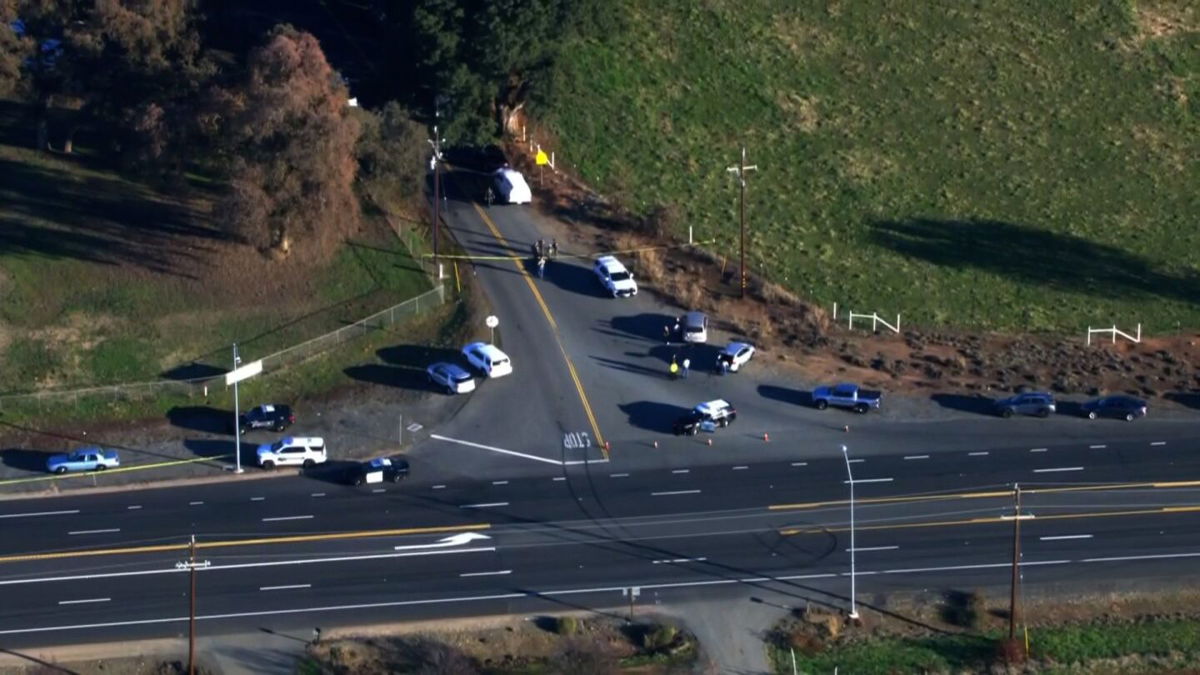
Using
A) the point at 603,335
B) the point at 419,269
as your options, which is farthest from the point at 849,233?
the point at 419,269

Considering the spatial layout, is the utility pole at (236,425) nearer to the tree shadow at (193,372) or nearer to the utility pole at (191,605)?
the tree shadow at (193,372)

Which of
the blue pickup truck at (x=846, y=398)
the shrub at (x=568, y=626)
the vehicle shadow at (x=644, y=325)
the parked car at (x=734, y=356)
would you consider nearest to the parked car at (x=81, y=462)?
the shrub at (x=568, y=626)

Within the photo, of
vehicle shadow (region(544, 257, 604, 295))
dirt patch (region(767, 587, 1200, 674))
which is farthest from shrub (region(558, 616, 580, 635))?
vehicle shadow (region(544, 257, 604, 295))

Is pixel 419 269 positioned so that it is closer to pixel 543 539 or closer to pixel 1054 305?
pixel 543 539

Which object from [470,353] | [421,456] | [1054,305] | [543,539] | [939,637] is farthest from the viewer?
[1054,305]

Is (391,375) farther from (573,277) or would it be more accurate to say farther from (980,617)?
(980,617)

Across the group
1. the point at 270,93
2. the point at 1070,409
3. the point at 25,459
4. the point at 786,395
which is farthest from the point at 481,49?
the point at 1070,409
